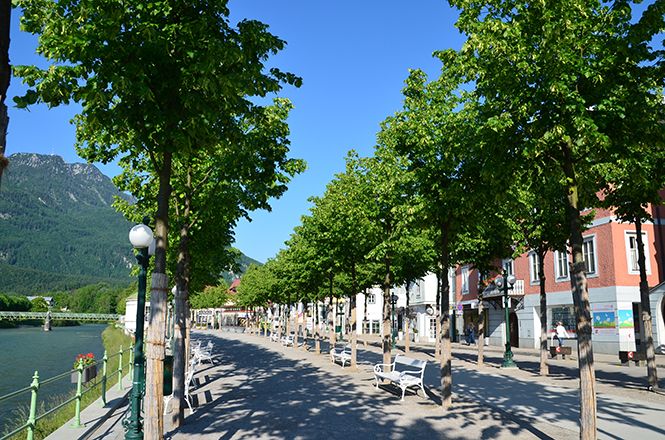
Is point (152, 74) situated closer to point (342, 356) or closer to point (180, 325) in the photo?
point (180, 325)

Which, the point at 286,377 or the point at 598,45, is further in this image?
the point at 286,377

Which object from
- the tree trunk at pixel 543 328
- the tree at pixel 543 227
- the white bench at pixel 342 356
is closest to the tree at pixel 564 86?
the tree at pixel 543 227

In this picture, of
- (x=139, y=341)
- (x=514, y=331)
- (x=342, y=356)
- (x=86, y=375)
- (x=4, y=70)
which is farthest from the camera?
(x=514, y=331)

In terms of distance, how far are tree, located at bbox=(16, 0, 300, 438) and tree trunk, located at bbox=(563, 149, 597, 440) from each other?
5023mm

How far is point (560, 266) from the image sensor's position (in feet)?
106

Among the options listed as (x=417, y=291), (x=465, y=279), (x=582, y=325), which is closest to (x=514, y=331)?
(x=465, y=279)

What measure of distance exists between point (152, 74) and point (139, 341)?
3957mm

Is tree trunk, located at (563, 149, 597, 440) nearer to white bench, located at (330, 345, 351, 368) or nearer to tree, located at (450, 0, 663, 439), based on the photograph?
tree, located at (450, 0, 663, 439)

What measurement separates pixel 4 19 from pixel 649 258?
31.6 meters

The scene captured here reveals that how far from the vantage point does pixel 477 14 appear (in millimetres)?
8953

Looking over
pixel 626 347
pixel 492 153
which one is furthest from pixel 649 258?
pixel 492 153

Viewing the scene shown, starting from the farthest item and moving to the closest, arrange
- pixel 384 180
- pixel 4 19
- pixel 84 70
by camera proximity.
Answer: pixel 384 180, pixel 84 70, pixel 4 19

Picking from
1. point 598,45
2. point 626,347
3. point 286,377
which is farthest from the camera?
point 626,347

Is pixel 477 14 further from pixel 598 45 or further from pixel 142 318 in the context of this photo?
pixel 142 318
